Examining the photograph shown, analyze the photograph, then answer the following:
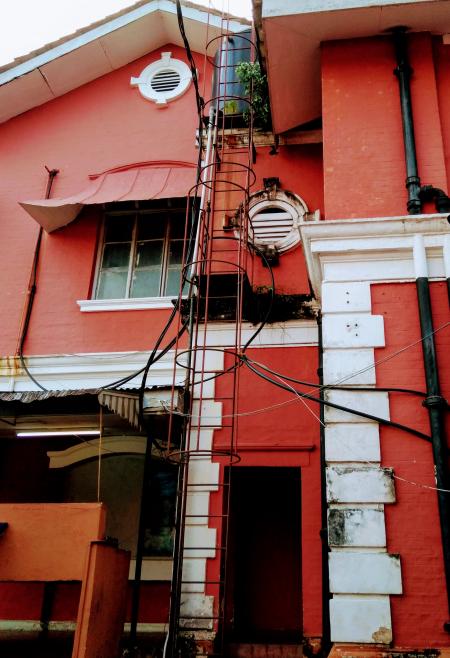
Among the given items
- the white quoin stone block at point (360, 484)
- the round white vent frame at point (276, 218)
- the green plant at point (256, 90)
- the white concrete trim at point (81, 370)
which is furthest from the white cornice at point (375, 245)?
the green plant at point (256, 90)

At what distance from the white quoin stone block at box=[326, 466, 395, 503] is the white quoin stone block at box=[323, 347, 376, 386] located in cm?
87

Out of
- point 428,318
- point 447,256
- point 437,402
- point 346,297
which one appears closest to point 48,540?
point 346,297

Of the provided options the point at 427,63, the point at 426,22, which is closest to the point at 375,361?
the point at 427,63

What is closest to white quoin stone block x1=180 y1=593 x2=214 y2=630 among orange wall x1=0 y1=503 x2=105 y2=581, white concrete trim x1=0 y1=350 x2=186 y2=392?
orange wall x1=0 y1=503 x2=105 y2=581

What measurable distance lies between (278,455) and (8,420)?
3914 millimetres

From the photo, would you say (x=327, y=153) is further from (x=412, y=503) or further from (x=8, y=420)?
(x=8, y=420)

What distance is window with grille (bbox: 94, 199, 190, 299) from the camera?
9.94 metres

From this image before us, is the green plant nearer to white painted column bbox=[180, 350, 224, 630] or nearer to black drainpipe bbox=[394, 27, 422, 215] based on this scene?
black drainpipe bbox=[394, 27, 422, 215]

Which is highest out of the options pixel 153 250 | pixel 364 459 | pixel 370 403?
pixel 153 250

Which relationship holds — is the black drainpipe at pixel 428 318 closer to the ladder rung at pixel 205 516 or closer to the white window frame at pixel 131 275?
the ladder rung at pixel 205 516

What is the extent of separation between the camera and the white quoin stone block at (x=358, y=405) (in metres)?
6.21

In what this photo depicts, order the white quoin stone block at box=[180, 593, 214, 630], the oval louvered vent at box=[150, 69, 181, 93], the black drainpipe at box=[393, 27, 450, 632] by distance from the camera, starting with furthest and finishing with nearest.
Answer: the oval louvered vent at box=[150, 69, 181, 93] → the white quoin stone block at box=[180, 593, 214, 630] → the black drainpipe at box=[393, 27, 450, 632]

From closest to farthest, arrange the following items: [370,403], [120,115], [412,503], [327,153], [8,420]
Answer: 1. [412,503]
2. [370,403]
3. [327,153]
4. [8,420]
5. [120,115]

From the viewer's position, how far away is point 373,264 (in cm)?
690
